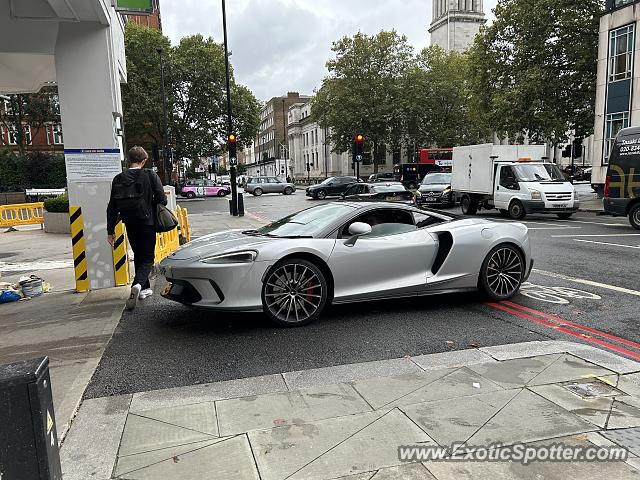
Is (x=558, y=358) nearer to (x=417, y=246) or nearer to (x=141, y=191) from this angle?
(x=417, y=246)

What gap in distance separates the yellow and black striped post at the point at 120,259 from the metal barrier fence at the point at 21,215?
525 inches

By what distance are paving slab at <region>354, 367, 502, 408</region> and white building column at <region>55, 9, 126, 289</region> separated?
199 inches

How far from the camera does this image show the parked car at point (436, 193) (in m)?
21.8

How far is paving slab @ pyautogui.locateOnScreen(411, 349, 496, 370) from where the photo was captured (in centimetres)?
407

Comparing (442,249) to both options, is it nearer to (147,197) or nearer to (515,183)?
(147,197)

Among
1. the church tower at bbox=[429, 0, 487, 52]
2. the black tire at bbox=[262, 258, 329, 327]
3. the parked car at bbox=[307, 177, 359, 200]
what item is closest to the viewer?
the black tire at bbox=[262, 258, 329, 327]

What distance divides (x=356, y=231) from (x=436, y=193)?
691 inches

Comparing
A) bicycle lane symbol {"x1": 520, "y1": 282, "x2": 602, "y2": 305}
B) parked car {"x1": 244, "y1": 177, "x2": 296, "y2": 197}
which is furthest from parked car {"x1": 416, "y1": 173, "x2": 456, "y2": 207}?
parked car {"x1": 244, "y1": 177, "x2": 296, "y2": 197}

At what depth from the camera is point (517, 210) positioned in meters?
17.3

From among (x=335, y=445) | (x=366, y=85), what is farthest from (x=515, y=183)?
(x=366, y=85)

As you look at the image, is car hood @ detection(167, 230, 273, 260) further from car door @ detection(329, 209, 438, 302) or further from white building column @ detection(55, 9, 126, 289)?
white building column @ detection(55, 9, 126, 289)

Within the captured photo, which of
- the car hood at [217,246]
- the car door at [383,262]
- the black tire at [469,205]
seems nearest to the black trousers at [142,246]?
the car hood at [217,246]

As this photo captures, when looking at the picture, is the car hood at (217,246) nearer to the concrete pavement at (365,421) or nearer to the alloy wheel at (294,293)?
the alloy wheel at (294,293)

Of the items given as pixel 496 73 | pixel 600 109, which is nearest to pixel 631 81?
pixel 600 109
